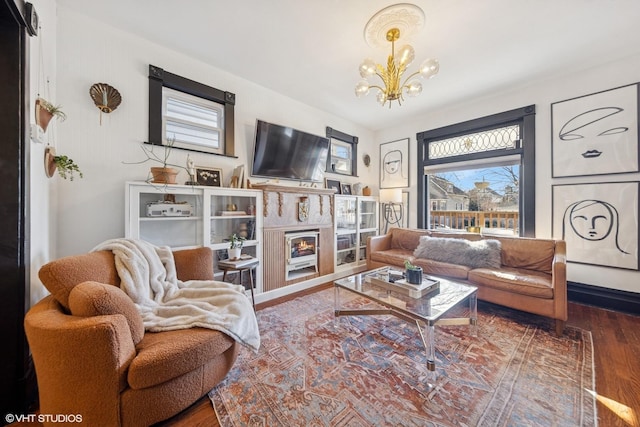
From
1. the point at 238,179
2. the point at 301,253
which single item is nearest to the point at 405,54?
the point at 238,179

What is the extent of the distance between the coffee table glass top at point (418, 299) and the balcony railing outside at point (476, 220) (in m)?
2.02

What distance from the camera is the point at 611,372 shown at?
159 centimetres

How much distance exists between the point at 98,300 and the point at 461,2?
3.00 m

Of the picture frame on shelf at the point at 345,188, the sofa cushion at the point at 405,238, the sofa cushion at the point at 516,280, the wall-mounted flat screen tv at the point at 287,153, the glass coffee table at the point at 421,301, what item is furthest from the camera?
the picture frame on shelf at the point at 345,188

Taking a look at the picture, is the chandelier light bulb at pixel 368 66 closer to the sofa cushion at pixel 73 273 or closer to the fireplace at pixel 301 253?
the fireplace at pixel 301 253

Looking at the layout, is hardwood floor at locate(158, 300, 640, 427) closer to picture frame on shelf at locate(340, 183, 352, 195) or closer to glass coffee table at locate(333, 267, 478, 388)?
glass coffee table at locate(333, 267, 478, 388)

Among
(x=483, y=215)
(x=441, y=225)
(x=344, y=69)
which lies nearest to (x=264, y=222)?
(x=344, y=69)

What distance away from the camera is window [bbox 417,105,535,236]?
3.16 meters

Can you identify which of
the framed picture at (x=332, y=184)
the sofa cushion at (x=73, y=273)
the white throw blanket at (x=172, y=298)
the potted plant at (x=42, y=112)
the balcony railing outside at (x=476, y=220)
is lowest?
the white throw blanket at (x=172, y=298)

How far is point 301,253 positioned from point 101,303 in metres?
2.34

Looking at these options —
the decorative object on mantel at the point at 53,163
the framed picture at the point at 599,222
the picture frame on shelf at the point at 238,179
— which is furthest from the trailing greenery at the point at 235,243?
the framed picture at the point at 599,222

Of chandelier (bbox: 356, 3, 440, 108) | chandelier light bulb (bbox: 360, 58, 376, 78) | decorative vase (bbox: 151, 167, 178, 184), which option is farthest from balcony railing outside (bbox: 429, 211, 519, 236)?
decorative vase (bbox: 151, 167, 178, 184)

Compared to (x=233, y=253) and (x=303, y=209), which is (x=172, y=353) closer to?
(x=233, y=253)

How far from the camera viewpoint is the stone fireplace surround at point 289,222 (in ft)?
9.41
